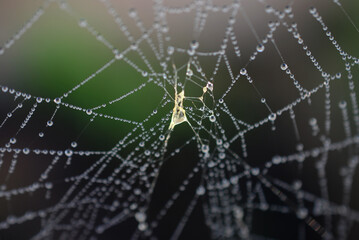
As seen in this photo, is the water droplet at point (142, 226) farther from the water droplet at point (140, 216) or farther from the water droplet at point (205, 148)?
A: the water droplet at point (205, 148)

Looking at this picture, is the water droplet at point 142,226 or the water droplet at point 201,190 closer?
the water droplet at point 201,190

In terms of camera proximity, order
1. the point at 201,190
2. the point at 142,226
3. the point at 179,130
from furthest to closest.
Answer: the point at 179,130
the point at 142,226
the point at 201,190

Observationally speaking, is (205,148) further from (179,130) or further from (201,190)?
(179,130)

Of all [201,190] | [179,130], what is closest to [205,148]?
[201,190]

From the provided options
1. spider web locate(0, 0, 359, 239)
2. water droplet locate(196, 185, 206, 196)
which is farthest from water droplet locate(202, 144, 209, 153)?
water droplet locate(196, 185, 206, 196)

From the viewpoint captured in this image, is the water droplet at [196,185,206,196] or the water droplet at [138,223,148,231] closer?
the water droplet at [196,185,206,196]

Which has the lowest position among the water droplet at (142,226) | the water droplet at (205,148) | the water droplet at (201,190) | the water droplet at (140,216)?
the water droplet at (142,226)

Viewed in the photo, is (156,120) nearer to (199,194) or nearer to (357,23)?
(199,194)

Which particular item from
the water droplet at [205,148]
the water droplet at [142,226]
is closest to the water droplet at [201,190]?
the water droplet at [205,148]

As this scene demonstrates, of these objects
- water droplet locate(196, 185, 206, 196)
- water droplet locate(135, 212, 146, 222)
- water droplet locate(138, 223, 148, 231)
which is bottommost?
water droplet locate(138, 223, 148, 231)

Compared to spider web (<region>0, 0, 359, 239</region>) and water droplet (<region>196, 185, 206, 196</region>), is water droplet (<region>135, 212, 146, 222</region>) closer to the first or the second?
spider web (<region>0, 0, 359, 239</region>)
